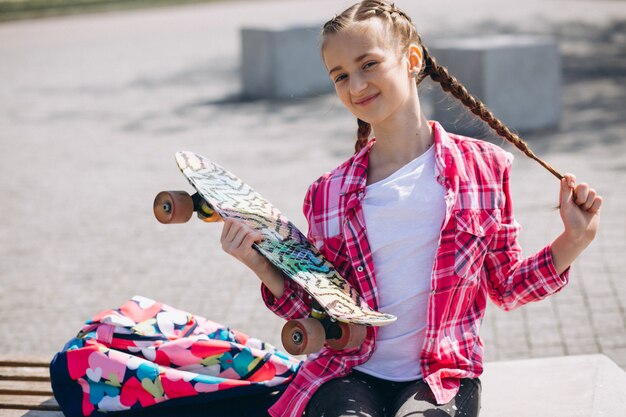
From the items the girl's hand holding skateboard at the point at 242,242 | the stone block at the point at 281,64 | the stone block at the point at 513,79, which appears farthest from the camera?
the stone block at the point at 281,64

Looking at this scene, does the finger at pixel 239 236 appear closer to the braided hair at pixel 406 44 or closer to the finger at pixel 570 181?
the braided hair at pixel 406 44

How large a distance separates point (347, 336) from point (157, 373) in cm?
74

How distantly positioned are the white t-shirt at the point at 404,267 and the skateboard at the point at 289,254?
4.9 inches

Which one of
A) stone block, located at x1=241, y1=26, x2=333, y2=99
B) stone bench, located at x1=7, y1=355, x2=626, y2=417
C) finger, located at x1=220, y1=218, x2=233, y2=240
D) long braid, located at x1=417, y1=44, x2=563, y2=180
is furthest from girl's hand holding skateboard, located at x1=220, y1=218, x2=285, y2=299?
stone block, located at x1=241, y1=26, x2=333, y2=99

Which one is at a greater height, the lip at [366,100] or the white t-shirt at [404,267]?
the lip at [366,100]

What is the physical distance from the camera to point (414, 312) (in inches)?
98.9

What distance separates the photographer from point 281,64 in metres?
11.3

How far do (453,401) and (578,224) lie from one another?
561 millimetres

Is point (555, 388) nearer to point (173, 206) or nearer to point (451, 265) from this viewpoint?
point (451, 265)

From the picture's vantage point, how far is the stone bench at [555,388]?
2.72m

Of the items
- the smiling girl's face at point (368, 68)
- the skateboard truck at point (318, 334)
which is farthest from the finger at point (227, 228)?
the smiling girl's face at point (368, 68)

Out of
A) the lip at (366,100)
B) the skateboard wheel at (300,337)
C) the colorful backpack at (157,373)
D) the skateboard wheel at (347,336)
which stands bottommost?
the colorful backpack at (157,373)

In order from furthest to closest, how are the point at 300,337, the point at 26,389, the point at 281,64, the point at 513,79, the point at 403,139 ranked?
the point at 281,64 → the point at 513,79 → the point at 26,389 → the point at 403,139 → the point at 300,337

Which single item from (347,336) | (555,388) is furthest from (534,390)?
(347,336)
